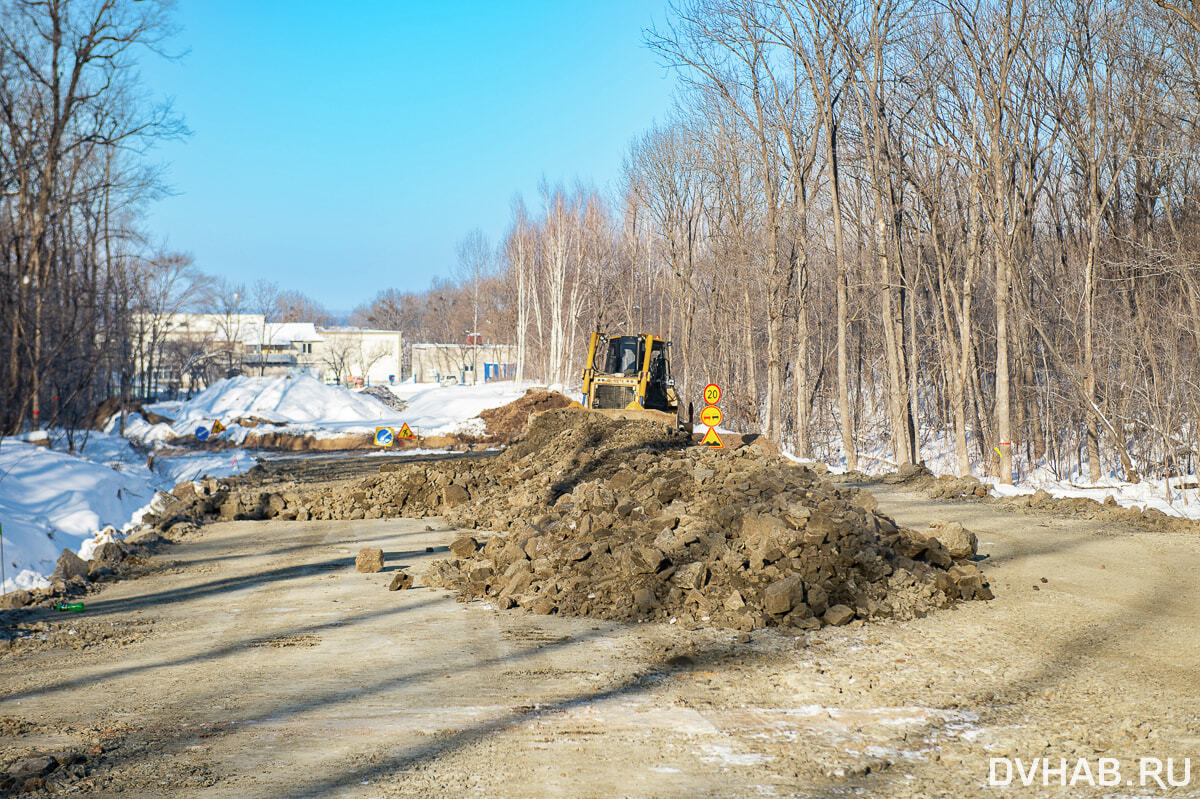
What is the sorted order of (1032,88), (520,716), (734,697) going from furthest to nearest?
(1032,88), (734,697), (520,716)

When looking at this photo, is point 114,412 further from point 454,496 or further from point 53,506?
point 454,496

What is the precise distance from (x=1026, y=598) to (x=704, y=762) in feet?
19.7

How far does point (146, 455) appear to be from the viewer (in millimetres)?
30750

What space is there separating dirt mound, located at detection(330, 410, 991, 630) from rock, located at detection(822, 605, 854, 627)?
0.01 meters

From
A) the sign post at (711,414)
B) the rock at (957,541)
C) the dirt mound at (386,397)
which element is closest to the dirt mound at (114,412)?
the dirt mound at (386,397)

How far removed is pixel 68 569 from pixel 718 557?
860 cm

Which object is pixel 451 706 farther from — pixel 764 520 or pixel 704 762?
pixel 764 520

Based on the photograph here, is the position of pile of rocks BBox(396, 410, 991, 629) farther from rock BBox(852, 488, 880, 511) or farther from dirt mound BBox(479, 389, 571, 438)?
dirt mound BBox(479, 389, 571, 438)

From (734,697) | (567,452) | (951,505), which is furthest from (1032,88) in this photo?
(734,697)

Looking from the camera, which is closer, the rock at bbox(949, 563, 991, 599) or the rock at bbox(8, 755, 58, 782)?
the rock at bbox(8, 755, 58, 782)

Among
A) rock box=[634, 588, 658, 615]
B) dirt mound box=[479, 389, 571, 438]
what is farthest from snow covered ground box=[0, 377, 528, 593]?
rock box=[634, 588, 658, 615]

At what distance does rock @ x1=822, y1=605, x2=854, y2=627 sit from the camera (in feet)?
28.5

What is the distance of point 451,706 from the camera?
6398mm

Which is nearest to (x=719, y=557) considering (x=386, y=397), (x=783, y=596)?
(x=783, y=596)
